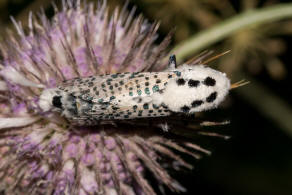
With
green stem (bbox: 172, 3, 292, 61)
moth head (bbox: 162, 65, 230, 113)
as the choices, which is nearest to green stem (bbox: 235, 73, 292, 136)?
green stem (bbox: 172, 3, 292, 61)

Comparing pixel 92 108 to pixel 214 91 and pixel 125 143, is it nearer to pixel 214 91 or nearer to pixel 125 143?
pixel 125 143

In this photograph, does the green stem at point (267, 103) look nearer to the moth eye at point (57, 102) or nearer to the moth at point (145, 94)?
the moth at point (145, 94)

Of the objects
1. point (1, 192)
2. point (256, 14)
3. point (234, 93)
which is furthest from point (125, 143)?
point (234, 93)

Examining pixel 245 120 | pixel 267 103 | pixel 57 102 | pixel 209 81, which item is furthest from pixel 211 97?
pixel 245 120

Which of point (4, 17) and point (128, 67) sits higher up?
point (4, 17)

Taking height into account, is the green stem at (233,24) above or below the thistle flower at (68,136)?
above

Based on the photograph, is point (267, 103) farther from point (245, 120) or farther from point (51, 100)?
point (51, 100)

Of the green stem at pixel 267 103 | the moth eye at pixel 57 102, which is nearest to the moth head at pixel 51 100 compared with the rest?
the moth eye at pixel 57 102

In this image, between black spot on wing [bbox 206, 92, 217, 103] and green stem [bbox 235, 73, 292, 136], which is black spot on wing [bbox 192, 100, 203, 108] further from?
green stem [bbox 235, 73, 292, 136]
